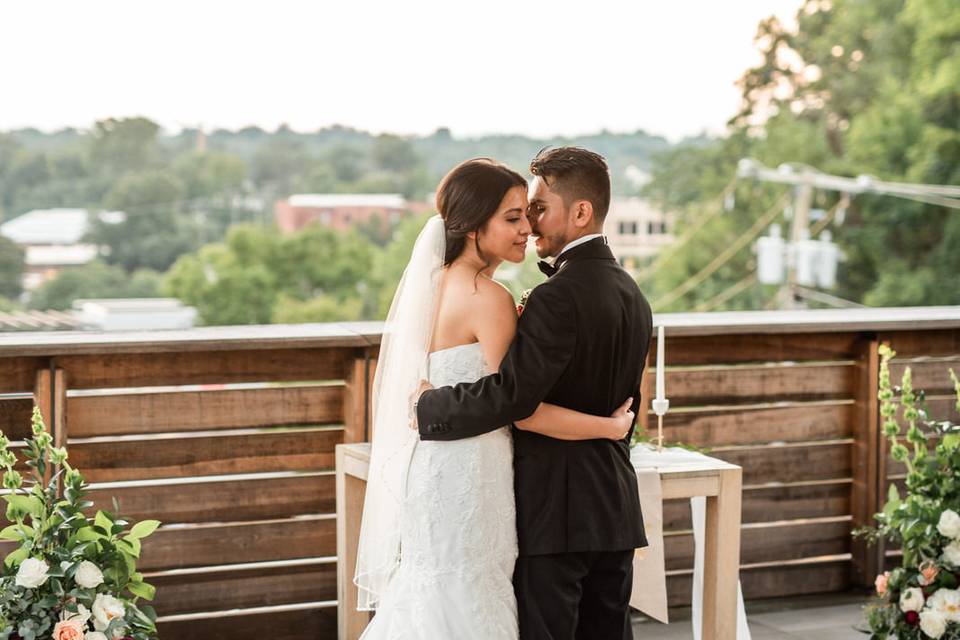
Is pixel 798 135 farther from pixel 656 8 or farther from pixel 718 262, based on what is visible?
pixel 656 8

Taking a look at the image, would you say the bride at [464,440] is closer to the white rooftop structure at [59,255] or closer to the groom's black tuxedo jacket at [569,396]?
the groom's black tuxedo jacket at [569,396]

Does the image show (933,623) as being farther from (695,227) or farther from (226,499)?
(695,227)

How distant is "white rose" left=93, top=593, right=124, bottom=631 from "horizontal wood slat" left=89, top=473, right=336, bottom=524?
70cm

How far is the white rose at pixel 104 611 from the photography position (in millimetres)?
2445

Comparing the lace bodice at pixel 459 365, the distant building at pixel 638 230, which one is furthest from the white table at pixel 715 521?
the distant building at pixel 638 230

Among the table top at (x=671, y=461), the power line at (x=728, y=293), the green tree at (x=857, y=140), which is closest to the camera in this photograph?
the table top at (x=671, y=461)

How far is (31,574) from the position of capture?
2.42 m

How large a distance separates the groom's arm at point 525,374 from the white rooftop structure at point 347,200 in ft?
124

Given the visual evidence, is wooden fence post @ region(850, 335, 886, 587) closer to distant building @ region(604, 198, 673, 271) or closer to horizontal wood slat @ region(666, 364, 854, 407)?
horizontal wood slat @ region(666, 364, 854, 407)

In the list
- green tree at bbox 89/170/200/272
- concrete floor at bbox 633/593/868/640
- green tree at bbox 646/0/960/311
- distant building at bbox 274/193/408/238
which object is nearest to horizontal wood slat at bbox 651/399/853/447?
concrete floor at bbox 633/593/868/640

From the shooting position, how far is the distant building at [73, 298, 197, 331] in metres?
36.7

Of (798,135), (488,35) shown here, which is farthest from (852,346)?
(488,35)

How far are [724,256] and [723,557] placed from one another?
3194 centimetres

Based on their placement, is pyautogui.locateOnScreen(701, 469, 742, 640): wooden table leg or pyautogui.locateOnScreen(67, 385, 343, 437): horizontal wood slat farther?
pyautogui.locateOnScreen(67, 385, 343, 437): horizontal wood slat
